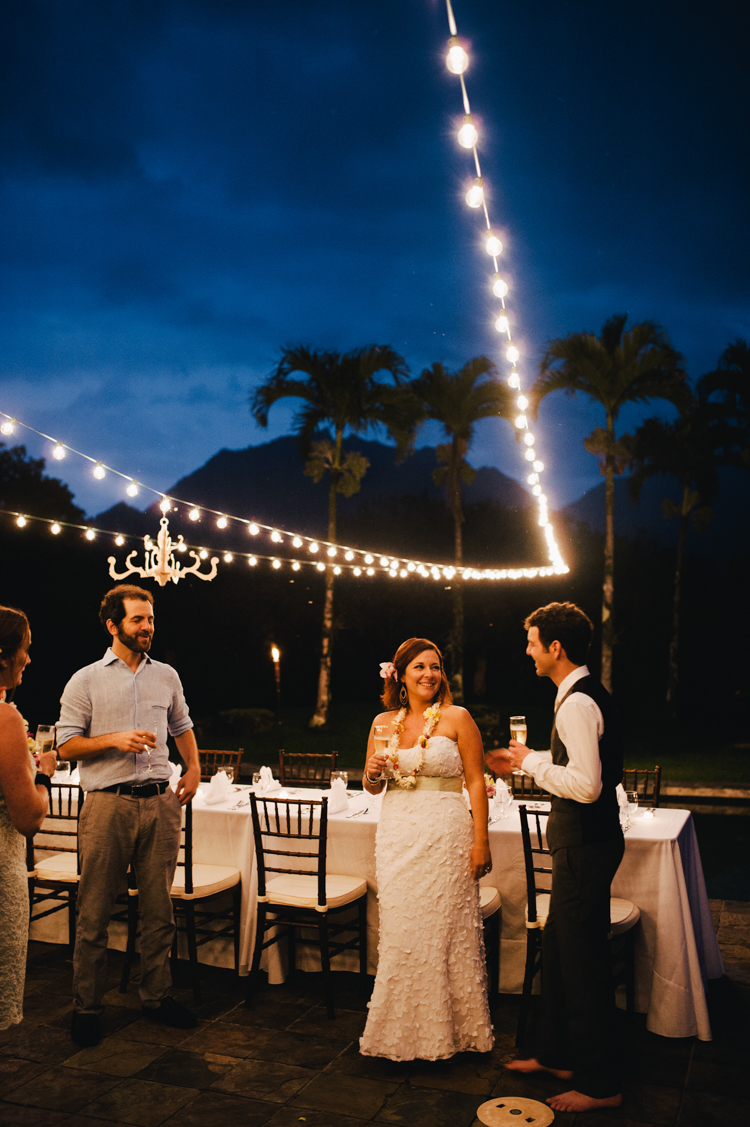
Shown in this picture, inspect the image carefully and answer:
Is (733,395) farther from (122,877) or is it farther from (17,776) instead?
(17,776)

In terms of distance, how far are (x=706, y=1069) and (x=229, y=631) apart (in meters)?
19.5

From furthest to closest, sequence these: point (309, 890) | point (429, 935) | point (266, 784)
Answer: point (266, 784), point (309, 890), point (429, 935)

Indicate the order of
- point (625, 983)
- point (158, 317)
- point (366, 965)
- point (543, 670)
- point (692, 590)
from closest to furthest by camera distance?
point (543, 670), point (625, 983), point (366, 965), point (692, 590), point (158, 317)

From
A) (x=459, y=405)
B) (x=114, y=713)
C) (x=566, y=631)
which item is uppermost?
(x=459, y=405)

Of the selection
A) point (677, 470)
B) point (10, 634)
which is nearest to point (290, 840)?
point (10, 634)

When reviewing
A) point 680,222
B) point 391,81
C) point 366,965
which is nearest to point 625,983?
point 366,965

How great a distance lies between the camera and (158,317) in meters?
102

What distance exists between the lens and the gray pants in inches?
134

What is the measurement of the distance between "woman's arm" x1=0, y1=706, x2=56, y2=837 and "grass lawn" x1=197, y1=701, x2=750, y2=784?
28.1 ft

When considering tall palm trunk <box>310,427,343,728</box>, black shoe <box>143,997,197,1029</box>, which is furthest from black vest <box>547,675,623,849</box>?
tall palm trunk <box>310,427,343,728</box>

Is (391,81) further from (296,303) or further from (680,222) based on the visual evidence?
(296,303)

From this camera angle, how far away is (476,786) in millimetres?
3258

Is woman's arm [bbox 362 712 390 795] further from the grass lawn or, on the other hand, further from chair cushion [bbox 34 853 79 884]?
the grass lawn

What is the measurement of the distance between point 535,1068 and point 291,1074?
964 millimetres
